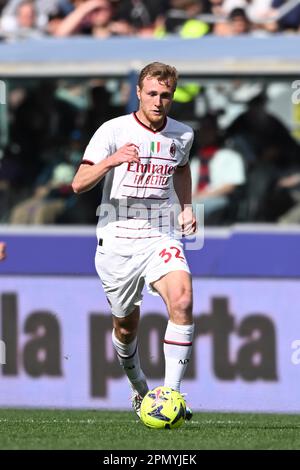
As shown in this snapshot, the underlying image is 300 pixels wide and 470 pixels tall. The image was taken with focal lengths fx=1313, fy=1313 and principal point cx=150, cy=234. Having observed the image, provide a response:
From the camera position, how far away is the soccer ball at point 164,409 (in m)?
8.16

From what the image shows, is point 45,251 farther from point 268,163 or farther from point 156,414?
point 156,414

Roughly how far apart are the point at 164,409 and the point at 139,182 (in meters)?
1.52

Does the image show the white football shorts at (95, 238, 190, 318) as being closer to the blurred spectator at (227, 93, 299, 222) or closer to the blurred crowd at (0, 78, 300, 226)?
the blurred crowd at (0, 78, 300, 226)

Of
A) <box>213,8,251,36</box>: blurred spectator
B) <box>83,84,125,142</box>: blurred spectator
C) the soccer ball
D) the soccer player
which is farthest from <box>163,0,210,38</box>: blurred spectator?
the soccer ball

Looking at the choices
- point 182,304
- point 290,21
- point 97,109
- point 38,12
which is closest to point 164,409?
point 182,304

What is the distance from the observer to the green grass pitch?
7.32m

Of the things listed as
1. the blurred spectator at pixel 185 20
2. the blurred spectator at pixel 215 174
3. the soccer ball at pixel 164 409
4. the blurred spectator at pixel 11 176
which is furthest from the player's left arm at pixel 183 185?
the blurred spectator at pixel 185 20

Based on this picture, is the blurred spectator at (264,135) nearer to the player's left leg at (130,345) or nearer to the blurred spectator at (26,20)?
the blurred spectator at (26,20)

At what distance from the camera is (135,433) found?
808cm

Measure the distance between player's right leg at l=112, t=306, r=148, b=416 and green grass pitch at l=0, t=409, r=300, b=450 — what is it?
24cm

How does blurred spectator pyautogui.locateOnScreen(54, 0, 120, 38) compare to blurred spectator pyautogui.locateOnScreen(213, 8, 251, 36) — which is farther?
blurred spectator pyautogui.locateOnScreen(54, 0, 120, 38)

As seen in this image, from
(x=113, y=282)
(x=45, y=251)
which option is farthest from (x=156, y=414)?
(x=45, y=251)

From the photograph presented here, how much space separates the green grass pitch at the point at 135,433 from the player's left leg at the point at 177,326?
0.39m

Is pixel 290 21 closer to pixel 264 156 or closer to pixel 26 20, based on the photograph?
pixel 264 156
